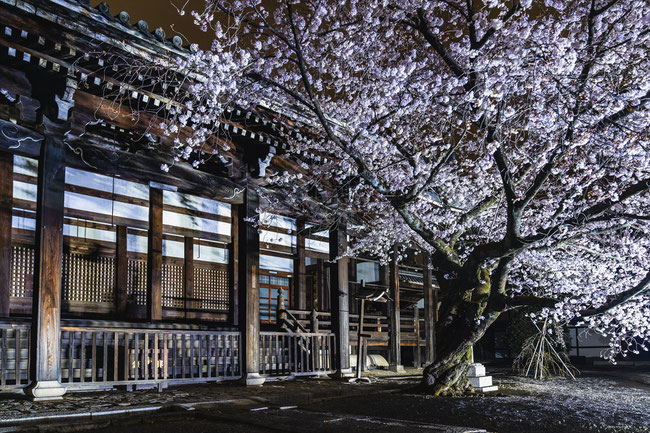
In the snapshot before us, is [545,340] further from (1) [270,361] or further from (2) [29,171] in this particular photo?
(2) [29,171]

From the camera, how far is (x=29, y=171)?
39.6 ft

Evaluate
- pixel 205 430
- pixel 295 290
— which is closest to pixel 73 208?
pixel 295 290

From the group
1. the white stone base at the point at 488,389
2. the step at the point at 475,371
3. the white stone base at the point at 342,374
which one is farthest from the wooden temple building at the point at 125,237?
the white stone base at the point at 488,389

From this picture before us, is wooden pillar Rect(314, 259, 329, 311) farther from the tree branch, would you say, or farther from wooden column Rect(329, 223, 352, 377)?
the tree branch

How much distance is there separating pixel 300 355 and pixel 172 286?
3831 millimetres

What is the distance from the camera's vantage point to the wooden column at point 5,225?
10.4 meters

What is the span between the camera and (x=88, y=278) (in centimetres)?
1265

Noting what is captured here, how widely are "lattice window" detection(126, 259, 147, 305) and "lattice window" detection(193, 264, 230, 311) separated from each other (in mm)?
1504

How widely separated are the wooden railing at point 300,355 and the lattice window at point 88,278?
3.83 m

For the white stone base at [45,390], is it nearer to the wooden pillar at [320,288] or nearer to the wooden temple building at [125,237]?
the wooden temple building at [125,237]

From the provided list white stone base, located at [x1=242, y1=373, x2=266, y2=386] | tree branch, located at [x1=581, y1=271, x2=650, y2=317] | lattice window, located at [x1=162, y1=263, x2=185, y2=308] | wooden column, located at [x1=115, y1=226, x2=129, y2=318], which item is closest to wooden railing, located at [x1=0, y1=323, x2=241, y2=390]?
white stone base, located at [x1=242, y1=373, x2=266, y2=386]

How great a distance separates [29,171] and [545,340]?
1449 cm

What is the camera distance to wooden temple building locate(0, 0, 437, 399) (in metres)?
8.76

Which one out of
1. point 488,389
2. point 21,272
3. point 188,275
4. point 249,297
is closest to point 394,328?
point 488,389
